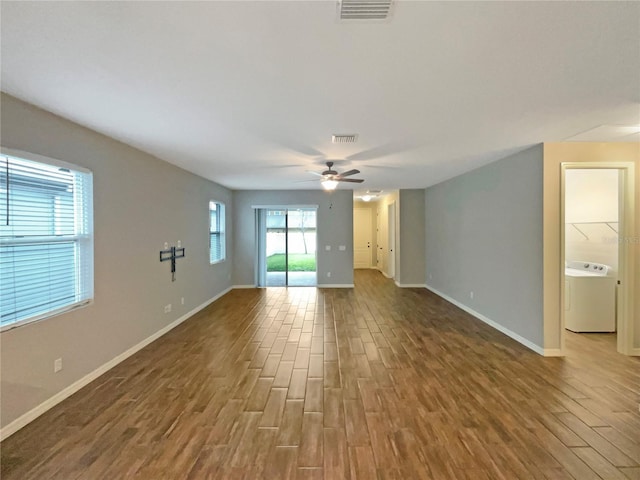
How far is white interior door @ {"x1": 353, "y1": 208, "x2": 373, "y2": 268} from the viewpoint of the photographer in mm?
11750

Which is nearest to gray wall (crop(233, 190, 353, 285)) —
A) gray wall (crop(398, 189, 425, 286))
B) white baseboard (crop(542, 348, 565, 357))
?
gray wall (crop(398, 189, 425, 286))

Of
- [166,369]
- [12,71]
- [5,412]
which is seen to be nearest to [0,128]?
[12,71]

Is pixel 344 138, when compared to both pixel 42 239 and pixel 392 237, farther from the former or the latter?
pixel 392 237

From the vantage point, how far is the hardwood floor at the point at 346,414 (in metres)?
1.96

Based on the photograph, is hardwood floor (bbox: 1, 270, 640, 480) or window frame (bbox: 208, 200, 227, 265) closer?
hardwood floor (bbox: 1, 270, 640, 480)

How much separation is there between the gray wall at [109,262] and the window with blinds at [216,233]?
1041 mm

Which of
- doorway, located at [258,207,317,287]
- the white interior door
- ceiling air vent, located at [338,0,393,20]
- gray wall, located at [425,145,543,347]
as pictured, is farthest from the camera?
the white interior door

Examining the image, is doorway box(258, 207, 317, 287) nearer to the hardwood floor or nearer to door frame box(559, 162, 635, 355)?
the hardwood floor

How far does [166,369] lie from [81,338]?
0.88 m

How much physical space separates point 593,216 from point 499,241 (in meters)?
1.81

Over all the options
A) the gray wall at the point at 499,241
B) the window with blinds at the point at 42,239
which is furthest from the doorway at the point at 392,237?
the window with blinds at the point at 42,239

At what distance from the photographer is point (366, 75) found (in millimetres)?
2049

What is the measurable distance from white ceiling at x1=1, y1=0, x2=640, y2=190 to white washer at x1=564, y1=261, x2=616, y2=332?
7.68 ft

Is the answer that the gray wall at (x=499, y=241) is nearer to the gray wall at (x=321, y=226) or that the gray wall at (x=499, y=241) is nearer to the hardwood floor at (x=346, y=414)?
the hardwood floor at (x=346, y=414)
